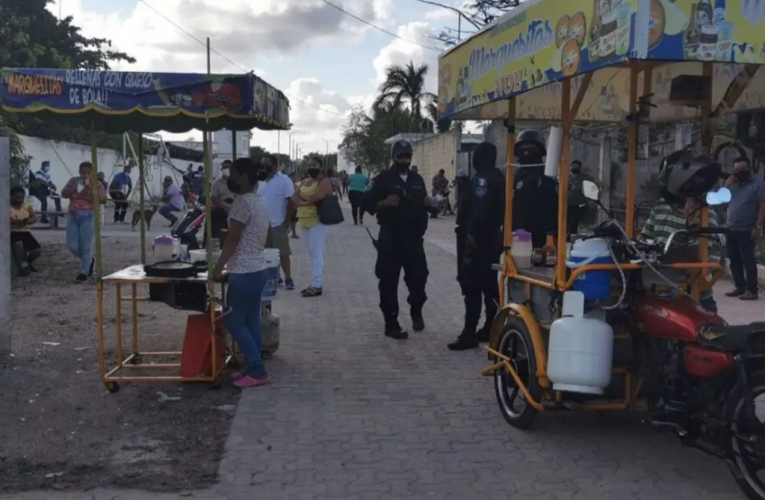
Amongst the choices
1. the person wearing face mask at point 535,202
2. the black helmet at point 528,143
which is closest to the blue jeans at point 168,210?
the person wearing face mask at point 535,202

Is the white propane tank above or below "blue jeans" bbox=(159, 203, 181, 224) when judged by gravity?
below

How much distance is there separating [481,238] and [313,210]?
3.49m

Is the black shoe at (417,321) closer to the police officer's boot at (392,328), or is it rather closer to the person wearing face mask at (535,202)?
the police officer's boot at (392,328)

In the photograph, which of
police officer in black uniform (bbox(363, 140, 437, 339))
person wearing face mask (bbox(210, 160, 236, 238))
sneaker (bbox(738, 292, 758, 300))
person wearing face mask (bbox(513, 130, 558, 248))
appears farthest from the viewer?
sneaker (bbox(738, 292, 758, 300))

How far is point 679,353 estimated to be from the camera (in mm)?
4543

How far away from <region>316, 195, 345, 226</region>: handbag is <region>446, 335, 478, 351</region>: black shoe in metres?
3.11

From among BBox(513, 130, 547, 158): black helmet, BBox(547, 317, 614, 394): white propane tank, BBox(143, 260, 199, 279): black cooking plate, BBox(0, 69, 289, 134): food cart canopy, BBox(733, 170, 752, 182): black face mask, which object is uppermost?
BBox(0, 69, 289, 134): food cart canopy

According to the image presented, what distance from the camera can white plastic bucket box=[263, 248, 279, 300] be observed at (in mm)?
6564

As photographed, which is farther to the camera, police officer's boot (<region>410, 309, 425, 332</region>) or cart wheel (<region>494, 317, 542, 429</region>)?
police officer's boot (<region>410, 309, 425, 332</region>)

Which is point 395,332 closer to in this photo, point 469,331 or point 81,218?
point 469,331

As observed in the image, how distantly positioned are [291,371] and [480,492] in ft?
9.29

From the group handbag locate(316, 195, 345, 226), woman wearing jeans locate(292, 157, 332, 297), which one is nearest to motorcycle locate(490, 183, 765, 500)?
handbag locate(316, 195, 345, 226)

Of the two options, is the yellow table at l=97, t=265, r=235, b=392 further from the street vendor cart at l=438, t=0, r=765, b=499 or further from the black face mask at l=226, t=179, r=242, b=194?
the street vendor cart at l=438, t=0, r=765, b=499

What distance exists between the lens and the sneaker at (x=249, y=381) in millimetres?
6398
